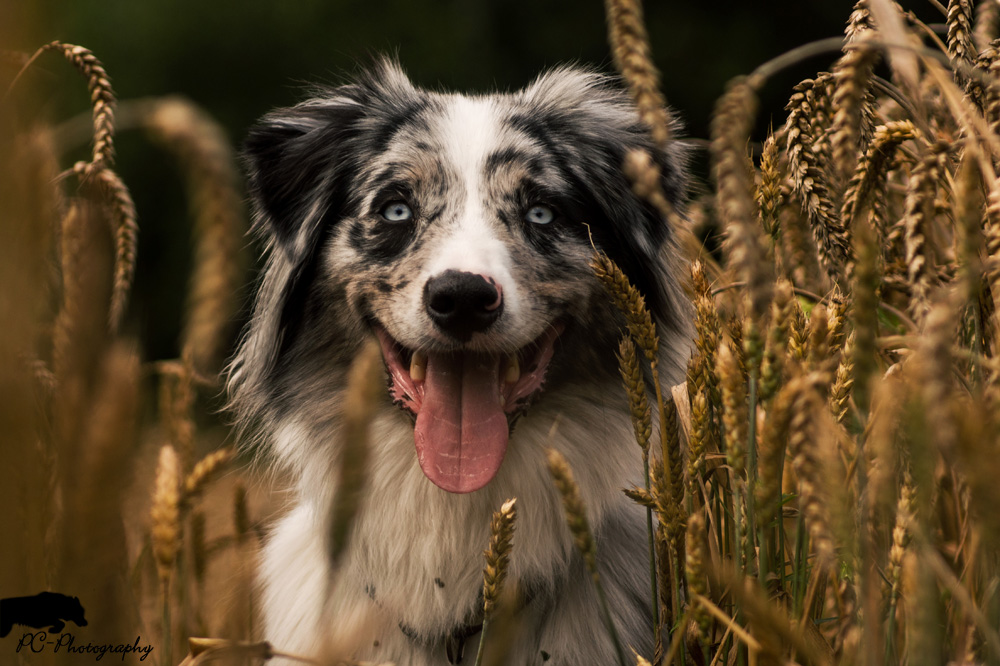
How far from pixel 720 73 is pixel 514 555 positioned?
29.2 feet

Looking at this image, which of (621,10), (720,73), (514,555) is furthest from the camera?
(720,73)

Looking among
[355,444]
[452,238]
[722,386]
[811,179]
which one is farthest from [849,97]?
[452,238]

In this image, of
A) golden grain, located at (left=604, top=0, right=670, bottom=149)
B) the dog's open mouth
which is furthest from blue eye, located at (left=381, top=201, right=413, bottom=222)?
golden grain, located at (left=604, top=0, right=670, bottom=149)

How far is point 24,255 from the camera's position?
671 millimetres

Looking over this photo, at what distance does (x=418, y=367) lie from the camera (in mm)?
2641

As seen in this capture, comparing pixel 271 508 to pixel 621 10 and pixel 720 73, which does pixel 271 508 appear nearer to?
pixel 621 10

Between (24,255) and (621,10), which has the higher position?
(621,10)

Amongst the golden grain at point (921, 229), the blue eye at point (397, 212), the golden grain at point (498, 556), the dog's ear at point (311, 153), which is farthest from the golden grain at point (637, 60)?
the dog's ear at point (311, 153)

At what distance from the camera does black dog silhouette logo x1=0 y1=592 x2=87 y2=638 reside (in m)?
0.80

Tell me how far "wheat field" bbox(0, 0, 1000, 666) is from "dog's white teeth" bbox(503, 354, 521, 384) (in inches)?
24.8

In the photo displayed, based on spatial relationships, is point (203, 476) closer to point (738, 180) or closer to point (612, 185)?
point (738, 180)

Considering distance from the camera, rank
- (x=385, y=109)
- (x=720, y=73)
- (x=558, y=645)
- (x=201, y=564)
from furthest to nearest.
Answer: (x=720, y=73) < (x=385, y=109) < (x=558, y=645) < (x=201, y=564)

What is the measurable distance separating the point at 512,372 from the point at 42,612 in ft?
5.69

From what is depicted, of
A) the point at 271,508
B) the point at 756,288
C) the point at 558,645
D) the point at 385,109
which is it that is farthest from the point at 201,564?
the point at 271,508
